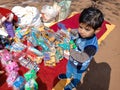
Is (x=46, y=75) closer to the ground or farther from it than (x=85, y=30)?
closer to the ground

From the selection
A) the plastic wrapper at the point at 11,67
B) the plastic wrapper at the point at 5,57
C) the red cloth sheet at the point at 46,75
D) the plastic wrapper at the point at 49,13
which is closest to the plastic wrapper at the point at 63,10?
the plastic wrapper at the point at 49,13

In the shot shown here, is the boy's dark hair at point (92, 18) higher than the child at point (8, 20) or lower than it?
higher

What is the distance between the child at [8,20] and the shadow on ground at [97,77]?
122 centimetres

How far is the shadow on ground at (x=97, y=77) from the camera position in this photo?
2941 mm

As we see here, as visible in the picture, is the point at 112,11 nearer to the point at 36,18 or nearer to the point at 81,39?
the point at 36,18

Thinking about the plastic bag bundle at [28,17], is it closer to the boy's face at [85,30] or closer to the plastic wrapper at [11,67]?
the plastic wrapper at [11,67]

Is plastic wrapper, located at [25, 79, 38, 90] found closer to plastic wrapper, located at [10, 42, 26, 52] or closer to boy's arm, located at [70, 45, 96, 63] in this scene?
boy's arm, located at [70, 45, 96, 63]

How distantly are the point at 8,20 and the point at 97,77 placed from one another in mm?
1444

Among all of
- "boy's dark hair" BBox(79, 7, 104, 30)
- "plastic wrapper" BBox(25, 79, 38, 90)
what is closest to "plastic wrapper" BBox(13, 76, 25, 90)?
"plastic wrapper" BBox(25, 79, 38, 90)

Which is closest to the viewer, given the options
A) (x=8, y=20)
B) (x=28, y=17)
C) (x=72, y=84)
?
(x=72, y=84)

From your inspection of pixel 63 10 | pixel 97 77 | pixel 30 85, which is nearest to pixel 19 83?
pixel 30 85

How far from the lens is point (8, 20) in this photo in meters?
3.29

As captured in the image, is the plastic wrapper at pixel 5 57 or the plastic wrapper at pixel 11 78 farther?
the plastic wrapper at pixel 5 57

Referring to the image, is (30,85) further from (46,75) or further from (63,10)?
(63,10)
